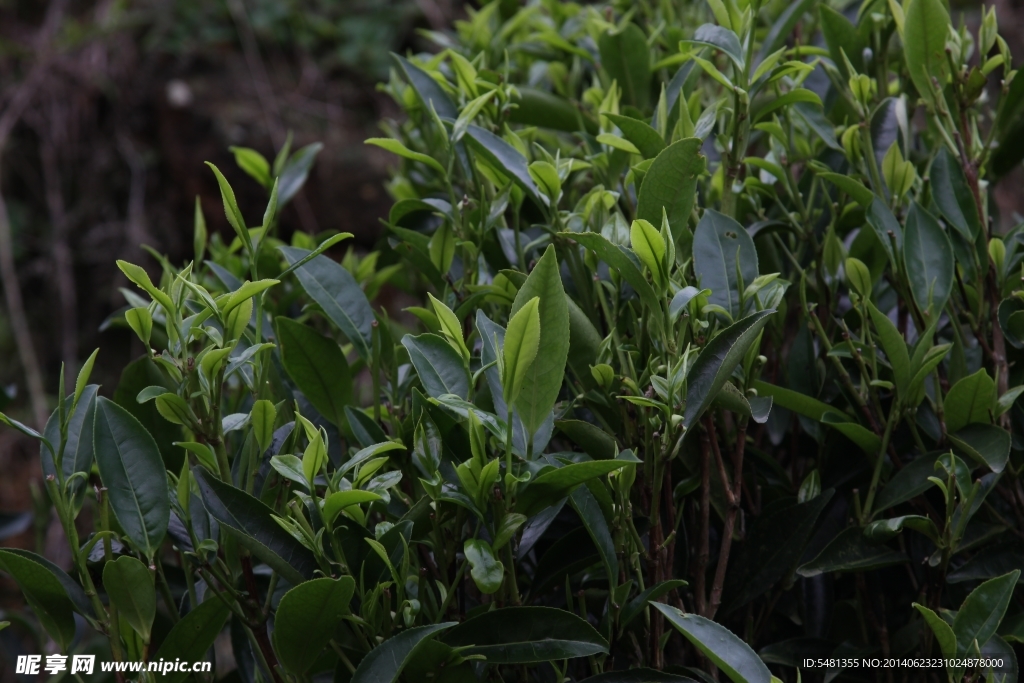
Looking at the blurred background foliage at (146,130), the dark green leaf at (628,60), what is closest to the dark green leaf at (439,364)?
the dark green leaf at (628,60)

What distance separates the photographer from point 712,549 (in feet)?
3.40

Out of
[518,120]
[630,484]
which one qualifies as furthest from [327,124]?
[630,484]

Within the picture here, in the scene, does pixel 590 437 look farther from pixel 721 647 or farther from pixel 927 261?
pixel 927 261

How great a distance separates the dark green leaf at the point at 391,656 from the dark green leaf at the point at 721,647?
21 centimetres

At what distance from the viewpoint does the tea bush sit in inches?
31.4

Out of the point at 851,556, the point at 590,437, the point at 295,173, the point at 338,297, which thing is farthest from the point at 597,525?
the point at 295,173

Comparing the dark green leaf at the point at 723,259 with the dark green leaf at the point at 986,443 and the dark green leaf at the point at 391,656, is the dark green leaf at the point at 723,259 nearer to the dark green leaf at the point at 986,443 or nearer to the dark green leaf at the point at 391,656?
the dark green leaf at the point at 986,443

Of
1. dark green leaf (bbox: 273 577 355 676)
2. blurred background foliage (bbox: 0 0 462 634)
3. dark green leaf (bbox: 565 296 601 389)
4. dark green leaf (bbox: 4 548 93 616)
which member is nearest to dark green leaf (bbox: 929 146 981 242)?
dark green leaf (bbox: 565 296 601 389)

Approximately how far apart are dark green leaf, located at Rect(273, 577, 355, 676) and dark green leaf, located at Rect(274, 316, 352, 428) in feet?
0.94

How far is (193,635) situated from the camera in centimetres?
89

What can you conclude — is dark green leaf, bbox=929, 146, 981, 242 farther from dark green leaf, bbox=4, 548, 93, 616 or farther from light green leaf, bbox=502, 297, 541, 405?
dark green leaf, bbox=4, 548, 93, 616

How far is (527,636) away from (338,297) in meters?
0.45

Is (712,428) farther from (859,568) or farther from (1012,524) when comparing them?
(1012,524)

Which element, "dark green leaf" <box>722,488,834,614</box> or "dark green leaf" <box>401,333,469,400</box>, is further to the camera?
"dark green leaf" <box>722,488,834,614</box>
